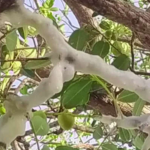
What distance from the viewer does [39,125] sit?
1.87 feet

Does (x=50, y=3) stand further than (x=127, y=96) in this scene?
Yes

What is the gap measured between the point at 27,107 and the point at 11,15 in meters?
0.11

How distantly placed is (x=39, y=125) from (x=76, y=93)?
0.07 meters

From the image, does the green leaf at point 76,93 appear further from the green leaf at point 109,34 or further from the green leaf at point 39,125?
the green leaf at point 109,34

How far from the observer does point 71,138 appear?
5.41ft

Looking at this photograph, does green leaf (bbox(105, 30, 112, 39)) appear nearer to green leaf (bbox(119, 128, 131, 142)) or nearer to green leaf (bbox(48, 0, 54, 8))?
green leaf (bbox(119, 128, 131, 142))

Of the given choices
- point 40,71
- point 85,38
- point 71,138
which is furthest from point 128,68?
point 71,138

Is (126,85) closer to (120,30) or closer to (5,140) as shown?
(5,140)

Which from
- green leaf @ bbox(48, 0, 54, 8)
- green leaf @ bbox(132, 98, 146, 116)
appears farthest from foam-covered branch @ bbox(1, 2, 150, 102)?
green leaf @ bbox(48, 0, 54, 8)

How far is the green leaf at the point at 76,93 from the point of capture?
Answer: 0.59 metres

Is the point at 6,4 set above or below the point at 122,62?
above

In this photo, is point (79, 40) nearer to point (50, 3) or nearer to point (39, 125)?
point (39, 125)

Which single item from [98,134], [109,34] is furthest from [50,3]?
[98,134]

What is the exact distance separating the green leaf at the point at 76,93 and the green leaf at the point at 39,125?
0.04m
